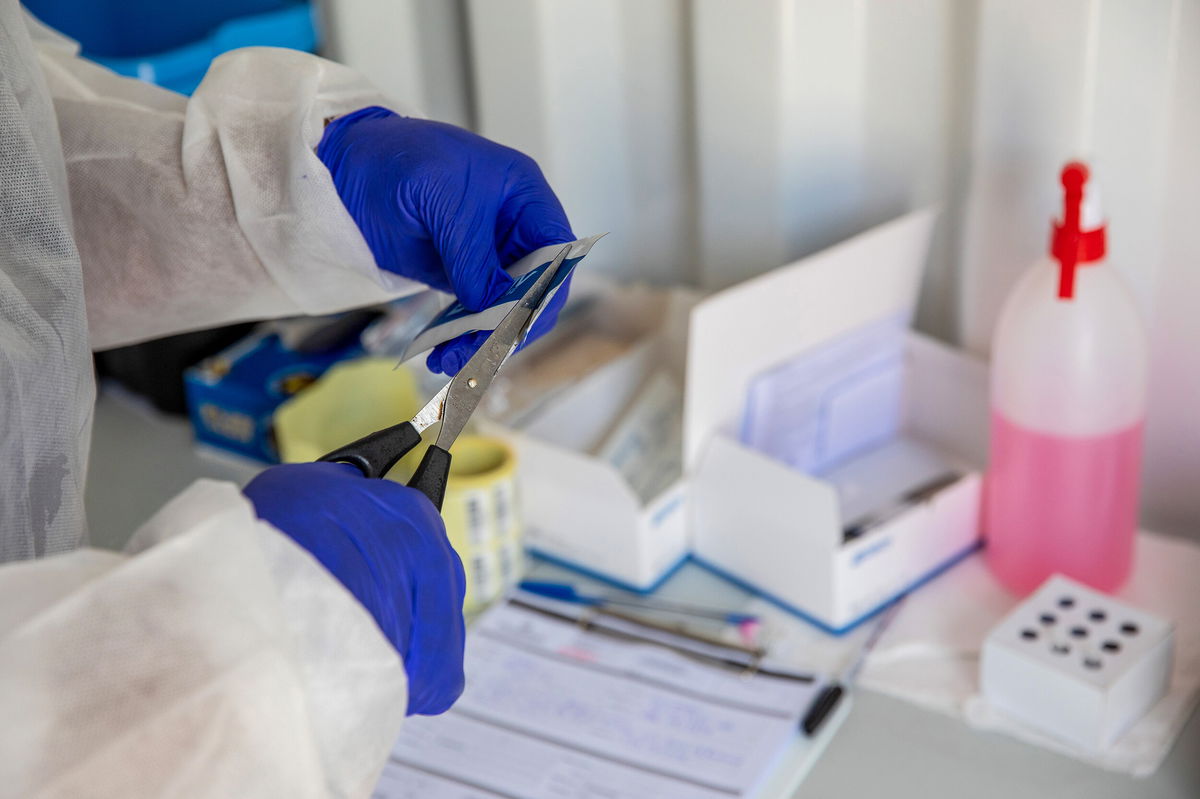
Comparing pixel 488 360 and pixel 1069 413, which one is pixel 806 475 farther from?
pixel 488 360

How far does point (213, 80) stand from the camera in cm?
71

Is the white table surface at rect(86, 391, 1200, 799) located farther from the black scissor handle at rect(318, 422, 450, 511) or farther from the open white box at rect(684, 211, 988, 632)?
the black scissor handle at rect(318, 422, 450, 511)

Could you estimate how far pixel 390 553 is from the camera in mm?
512

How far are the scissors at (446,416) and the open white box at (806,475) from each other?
28 cm

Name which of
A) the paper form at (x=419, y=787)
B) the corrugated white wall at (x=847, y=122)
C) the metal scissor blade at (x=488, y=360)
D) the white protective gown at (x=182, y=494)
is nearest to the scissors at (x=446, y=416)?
the metal scissor blade at (x=488, y=360)

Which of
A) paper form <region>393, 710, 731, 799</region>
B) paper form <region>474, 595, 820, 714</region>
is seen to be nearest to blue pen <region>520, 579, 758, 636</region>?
paper form <region>474, 595, 820, 714</region>

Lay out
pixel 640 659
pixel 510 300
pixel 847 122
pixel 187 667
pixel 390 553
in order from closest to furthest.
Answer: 1. pixel 187 667
2. pixel 390 553
3. pixel 510 300
4. pixel 640 659
5. pixel 847 122

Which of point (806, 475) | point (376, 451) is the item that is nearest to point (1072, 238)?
point (806, 475)

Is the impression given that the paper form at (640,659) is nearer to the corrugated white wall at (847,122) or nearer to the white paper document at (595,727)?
the white paper document at (595,727)

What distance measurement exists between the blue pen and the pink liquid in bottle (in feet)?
0.66

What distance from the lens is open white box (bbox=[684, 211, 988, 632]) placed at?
0.87m

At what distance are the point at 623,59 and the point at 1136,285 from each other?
51 centimetres

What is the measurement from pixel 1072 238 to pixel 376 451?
1.57ft

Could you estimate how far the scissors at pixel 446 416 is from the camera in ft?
1.91
